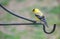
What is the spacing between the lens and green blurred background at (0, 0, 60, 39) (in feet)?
13.4

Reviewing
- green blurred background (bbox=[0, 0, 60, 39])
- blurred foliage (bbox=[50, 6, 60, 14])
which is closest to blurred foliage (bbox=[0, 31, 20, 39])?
green blurred background (bbox=[0, 0, 60, 39])

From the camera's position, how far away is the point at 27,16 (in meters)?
4.68

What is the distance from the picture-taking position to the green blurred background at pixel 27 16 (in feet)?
13.4

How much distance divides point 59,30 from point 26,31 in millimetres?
490

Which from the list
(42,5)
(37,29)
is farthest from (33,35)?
(42,5)

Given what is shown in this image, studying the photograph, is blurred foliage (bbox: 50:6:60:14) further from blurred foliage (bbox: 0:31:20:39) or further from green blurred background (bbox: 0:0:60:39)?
blurred foliage (bbox: 0:31:20:39)

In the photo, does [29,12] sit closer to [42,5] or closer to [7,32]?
[42,5]

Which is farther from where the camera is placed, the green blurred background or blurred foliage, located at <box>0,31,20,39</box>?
the green blurred background

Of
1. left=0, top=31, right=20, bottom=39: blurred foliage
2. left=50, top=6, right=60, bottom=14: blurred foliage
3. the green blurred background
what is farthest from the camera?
left=50, top=6, right=60, bottom=14: blurred foliage

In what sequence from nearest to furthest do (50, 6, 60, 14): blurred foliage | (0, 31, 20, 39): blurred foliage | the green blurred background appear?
(0, 31, 20, 39): blurred foliage
the green blurred background
(50, 6, 60, 14): blurred foliage

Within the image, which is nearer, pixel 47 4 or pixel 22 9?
pixel 22 9

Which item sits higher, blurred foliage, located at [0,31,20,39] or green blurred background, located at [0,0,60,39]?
green blurred background, located at [0,0,60,39]

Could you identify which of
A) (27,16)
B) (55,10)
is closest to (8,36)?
(27,16)

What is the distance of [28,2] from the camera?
521 centimetres
